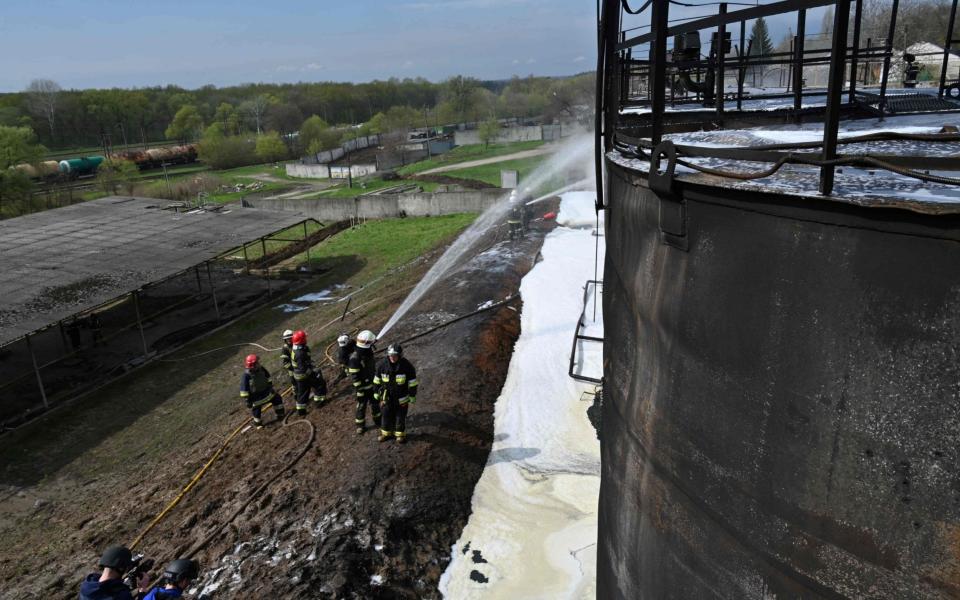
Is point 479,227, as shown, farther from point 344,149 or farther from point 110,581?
point 344,149

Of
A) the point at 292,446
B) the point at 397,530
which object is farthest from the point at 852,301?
the point at 292,446

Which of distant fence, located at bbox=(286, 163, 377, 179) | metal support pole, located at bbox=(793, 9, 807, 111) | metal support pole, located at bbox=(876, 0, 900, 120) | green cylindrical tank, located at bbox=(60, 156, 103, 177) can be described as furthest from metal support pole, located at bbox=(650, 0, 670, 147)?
green cylindrical tank, located at bbox=(60, 156, 103, 177)

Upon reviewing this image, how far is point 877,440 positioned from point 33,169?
72286 millimetres

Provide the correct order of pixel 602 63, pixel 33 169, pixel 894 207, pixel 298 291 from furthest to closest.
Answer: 1. pixel 33 169
2. pixel 298 291
3. pixel 602 63
4. pixel 894 207

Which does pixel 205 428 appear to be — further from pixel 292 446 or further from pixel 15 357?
pixel 15 357

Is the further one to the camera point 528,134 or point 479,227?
point 528,134

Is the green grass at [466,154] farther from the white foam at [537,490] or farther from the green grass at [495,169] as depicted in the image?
the white foam at [537,490]

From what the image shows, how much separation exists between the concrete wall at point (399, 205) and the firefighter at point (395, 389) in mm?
26234

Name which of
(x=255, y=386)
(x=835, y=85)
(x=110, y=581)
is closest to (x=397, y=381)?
(x=255, y=386)

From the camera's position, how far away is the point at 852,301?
2367 mm

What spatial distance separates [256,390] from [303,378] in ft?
2.67

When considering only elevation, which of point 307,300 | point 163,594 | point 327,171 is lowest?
point 307,300

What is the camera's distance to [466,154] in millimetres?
70188

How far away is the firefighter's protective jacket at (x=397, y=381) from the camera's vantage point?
9203 millimetres
